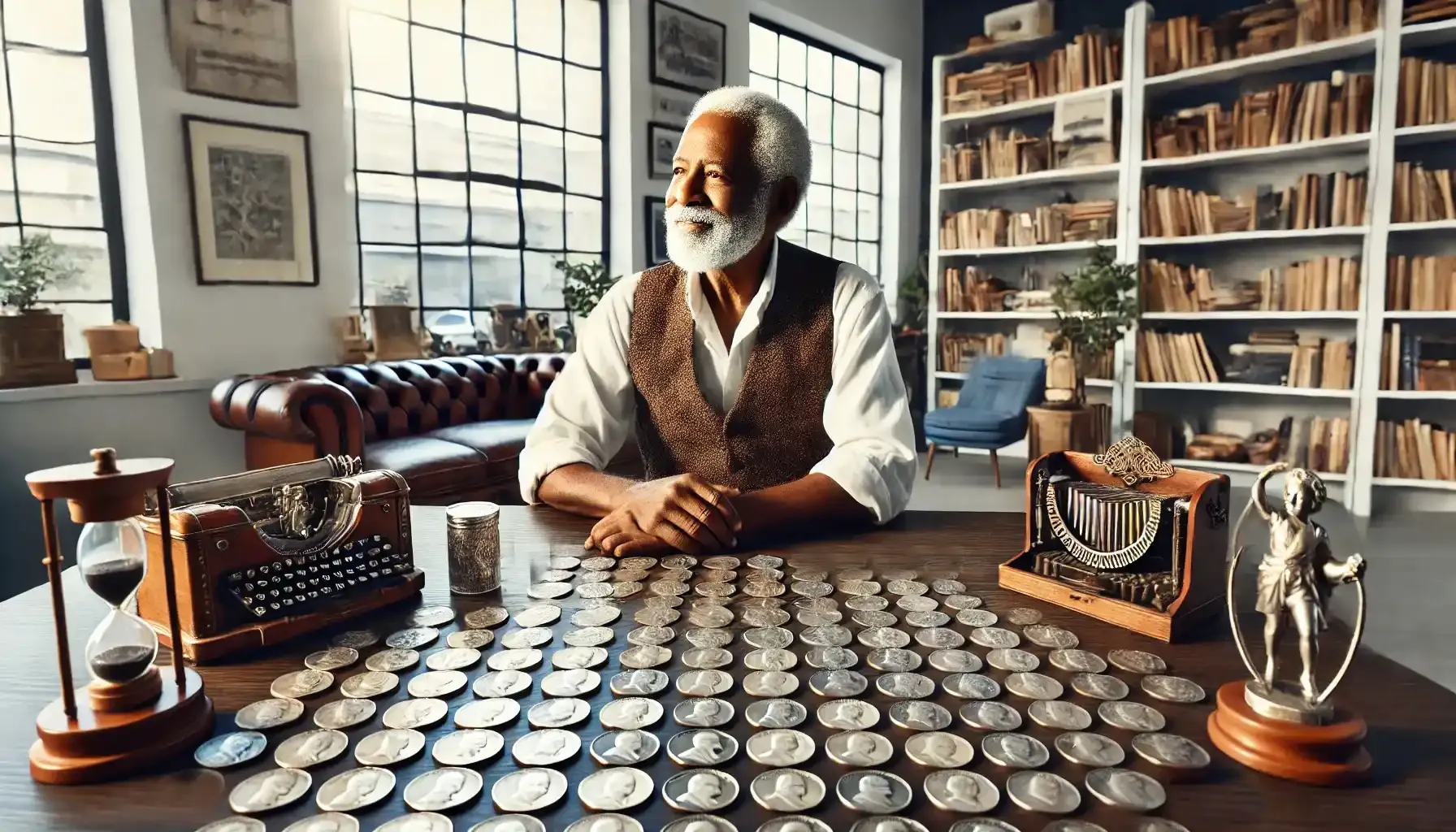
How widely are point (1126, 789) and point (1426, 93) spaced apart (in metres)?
5.20

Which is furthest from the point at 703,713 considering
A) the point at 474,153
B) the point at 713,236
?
the point at 474,153

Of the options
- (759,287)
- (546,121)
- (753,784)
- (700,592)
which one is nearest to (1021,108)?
(546,121)

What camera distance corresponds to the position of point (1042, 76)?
567cm

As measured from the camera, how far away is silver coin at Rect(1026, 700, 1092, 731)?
68cm

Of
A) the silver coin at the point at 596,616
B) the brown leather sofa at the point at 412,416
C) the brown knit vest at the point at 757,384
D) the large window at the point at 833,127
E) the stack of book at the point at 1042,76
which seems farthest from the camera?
the large window at the point at 833,127

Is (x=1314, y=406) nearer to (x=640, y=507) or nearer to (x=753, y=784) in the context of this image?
(x=640, y=507)

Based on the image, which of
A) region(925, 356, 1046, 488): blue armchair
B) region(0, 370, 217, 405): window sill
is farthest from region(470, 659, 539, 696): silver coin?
region(925, 356, 1046, 488): blue armchair

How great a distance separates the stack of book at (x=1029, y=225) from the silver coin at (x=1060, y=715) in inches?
212

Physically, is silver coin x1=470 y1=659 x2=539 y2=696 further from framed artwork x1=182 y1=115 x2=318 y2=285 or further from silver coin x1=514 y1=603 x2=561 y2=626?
framed artwork x1=182 y1=115 x2=318 y2=285

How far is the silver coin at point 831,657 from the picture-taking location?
80cm

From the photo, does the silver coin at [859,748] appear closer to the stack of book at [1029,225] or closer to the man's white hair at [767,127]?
the man's white hair at [767,127]

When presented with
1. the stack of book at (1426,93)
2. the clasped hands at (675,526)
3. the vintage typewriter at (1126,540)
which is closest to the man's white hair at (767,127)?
the clasped hands at (675,526)

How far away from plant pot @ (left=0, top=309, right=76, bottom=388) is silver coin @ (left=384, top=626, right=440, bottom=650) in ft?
10.2

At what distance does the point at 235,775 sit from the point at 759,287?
1255 millimetres
